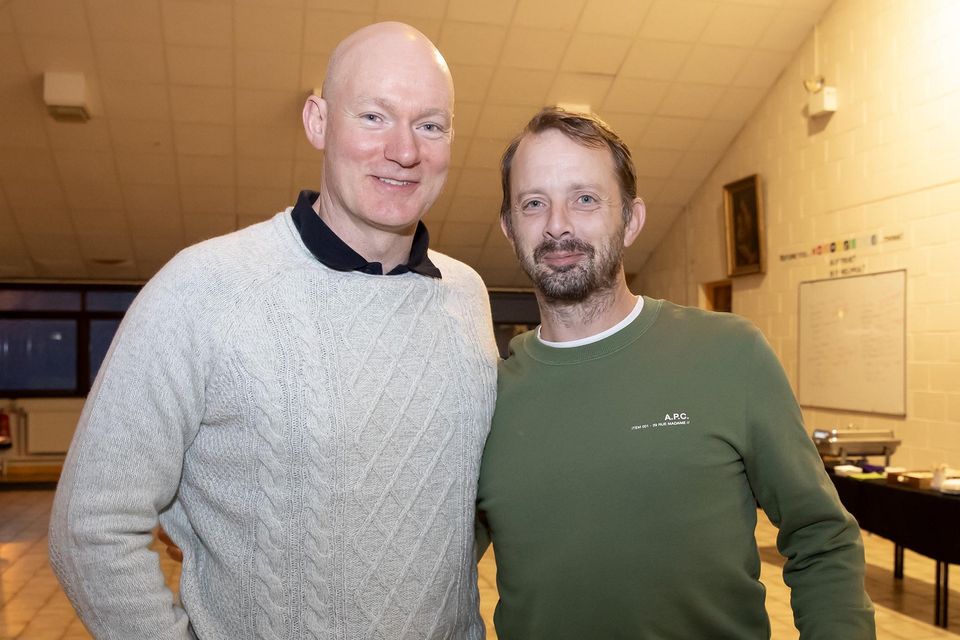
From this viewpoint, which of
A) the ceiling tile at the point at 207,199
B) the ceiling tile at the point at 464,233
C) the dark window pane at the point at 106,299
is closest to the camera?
the ceiling tile at the point at 207,199

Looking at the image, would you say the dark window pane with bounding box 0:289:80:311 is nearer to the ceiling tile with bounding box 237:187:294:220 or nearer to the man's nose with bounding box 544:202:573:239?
the ceiling tile with bounding box 237:187:294:220

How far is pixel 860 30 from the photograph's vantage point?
21.3 feet

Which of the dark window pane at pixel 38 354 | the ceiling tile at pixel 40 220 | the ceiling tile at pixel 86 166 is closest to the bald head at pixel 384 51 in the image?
the ceiling tile at pixel 86 166

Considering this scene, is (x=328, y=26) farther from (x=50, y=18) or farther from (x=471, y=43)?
(x=50, y=18)

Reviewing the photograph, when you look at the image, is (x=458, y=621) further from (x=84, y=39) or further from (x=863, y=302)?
(x=84, y=39)

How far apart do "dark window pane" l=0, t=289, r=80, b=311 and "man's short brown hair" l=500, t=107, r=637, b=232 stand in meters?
9.28

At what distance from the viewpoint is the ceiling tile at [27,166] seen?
7.36 metres

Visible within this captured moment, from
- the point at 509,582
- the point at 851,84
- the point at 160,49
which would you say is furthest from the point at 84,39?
the point at 509,582

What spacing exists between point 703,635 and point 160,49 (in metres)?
6.29

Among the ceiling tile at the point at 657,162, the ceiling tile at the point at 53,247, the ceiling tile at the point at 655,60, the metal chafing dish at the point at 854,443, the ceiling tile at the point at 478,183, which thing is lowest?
the metal chafing dish at the point at 854,443

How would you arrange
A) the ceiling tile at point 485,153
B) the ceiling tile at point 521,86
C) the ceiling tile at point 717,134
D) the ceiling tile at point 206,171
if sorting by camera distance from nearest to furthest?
the ceiling tile at point 521,86, the ceiling tile at point 206,171, the ceiling tile at point 485,153, the ceiling tile at point 717,134

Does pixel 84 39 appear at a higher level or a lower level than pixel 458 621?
higher

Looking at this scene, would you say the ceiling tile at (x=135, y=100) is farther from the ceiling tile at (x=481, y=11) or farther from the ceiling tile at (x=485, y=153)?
the ceiling tile at (x=485, y=153)

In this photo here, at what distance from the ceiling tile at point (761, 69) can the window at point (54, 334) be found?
22.1 feet
